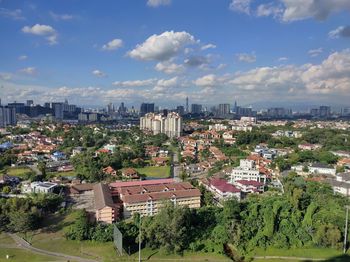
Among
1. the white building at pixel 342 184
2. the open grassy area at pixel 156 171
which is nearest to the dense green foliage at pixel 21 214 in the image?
the open grassy area at pixel 156 171

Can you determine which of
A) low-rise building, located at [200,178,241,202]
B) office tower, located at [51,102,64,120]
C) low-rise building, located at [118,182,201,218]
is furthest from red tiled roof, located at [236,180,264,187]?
office tower, located at [51,102,64,120]

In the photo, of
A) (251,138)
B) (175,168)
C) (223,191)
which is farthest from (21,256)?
(251,138)

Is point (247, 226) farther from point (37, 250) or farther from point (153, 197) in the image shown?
point (37, 250)

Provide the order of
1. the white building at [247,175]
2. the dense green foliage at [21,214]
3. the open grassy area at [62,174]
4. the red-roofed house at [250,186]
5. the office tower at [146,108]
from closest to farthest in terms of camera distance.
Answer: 1. the dense green foliage at [21,214]
2. the red-roofed house at [250,186]
3. the white building at [247,175]
4. the open grassy area at [62,174]
5. the office tower at [146,108]

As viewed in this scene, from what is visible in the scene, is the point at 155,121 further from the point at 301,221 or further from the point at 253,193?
the point at 301,221

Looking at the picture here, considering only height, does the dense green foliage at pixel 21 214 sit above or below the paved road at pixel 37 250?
above

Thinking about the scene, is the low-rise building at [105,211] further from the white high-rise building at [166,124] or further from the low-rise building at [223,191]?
the white high-rise building at [166,124]
